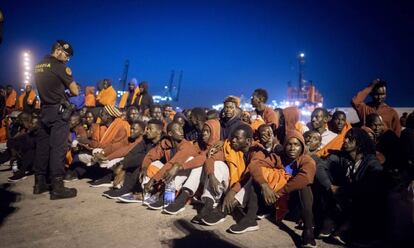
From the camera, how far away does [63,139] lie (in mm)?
4348

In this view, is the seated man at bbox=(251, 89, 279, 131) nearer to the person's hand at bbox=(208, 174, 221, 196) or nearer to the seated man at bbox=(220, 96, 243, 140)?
the seated man at bbox=(220, 96, 243, 140)

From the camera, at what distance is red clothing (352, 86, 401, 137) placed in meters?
4.88

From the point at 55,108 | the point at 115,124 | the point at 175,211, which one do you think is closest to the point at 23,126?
the point at 115,124

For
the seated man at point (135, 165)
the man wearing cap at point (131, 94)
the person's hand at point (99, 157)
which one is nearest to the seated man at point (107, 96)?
the man wearing cap at point (131, 94)

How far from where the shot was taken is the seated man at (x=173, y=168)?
403cm

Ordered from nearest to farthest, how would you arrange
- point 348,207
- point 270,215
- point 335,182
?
point 348,207 → point 335,182 → point 270,215

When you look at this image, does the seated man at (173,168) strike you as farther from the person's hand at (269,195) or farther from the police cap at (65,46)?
the police cap at (65,46)

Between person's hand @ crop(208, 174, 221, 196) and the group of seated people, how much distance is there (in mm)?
14

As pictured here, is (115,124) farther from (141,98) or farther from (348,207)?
(348,207)

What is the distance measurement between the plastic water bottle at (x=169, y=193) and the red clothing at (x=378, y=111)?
146 inches

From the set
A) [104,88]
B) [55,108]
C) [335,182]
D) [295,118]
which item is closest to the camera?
[335,182]

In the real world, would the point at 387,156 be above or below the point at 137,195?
above

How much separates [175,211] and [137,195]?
1094 millimetres

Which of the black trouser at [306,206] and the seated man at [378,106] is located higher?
the seated man at [378,106]
